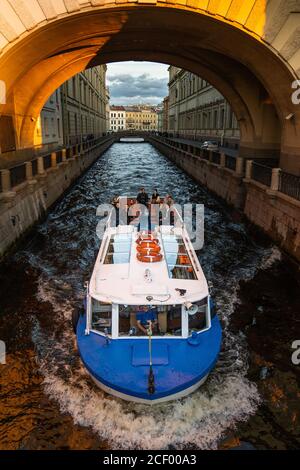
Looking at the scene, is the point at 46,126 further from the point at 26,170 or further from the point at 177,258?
the point at 177,258

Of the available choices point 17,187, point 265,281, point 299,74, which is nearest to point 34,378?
point 265,281

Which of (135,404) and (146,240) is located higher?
(146,240)

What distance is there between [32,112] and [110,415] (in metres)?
23.4

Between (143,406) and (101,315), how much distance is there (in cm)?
210

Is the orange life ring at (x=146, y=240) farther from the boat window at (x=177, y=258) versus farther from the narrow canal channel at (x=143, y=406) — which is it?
the narrow canal channel at (x=143, y=406)

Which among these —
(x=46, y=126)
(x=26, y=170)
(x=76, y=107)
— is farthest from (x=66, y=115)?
(x=26, y=170)

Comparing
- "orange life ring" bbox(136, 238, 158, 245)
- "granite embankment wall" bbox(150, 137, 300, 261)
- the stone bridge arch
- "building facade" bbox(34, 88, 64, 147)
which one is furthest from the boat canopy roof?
"building facade" bbox(34, 88, 64, 147)

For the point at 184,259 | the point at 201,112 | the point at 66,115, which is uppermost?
the point at 201,112

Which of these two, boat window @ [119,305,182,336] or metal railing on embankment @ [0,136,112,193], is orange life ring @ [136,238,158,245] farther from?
metal railing on embankment @ [0,136,112,193]

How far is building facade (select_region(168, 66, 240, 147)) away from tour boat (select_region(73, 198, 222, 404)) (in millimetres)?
32618

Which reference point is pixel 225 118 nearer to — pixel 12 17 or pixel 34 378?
pixel 12 17

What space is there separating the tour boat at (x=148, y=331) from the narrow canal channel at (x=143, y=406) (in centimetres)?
53

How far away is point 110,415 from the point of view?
766 cm

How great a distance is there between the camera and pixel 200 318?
28.8 ft
